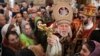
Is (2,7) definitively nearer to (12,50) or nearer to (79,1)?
(12,50)

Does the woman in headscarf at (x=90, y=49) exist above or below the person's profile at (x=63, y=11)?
below

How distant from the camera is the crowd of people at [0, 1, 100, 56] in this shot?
174 cm

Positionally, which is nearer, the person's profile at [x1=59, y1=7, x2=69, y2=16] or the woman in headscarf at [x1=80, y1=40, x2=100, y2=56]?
the woman in headscarf at [x1=80, y1=40, x2=100, y2=56]

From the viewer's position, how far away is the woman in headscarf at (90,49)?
1.57 m

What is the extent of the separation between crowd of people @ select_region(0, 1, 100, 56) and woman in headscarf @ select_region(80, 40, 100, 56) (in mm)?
46

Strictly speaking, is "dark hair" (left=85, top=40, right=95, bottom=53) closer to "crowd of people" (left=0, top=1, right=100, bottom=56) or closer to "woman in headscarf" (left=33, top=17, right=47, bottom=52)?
"crowd of people" (left=0, top=1, right=100, bottom=56)

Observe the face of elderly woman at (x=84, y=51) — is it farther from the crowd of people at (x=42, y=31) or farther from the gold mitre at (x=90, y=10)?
the gold mitre at (x=90, y=10)

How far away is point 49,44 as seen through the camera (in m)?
1.74

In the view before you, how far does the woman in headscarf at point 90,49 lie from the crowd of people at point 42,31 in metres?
0.05

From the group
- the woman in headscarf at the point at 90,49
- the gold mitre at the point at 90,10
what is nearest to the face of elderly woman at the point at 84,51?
the woman in headscarf at the point at 90,49

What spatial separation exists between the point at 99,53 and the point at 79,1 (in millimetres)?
322

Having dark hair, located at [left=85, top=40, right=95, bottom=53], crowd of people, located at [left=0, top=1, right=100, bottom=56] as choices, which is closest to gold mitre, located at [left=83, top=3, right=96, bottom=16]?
crowd of people, located at [left=0, top=1, right=100, bottom=56]

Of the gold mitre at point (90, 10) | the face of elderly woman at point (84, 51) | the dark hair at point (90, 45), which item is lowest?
the face of elderly woman at point (84, 51)

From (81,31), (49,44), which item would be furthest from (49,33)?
(81,31)
